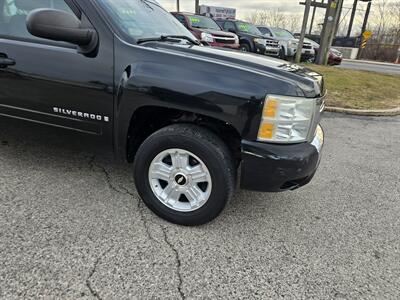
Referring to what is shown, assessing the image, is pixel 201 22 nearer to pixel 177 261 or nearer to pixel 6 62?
pixel 6 62

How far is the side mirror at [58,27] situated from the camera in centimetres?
243

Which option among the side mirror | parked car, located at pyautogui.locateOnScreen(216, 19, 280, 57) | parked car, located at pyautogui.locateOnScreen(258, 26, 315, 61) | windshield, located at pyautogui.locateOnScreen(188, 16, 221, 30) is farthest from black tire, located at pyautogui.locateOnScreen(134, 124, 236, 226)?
parked car, located at pyautogui.locateOnScreen(258, 26, 315, 61)

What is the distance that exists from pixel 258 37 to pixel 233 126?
1272cm

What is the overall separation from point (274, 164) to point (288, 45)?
44.2 feet

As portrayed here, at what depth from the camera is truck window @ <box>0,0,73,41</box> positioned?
2.93 meters

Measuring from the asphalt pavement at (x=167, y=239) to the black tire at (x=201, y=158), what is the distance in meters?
0.12

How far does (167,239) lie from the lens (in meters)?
2.53

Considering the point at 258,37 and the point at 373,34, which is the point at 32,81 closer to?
the point at 258,37

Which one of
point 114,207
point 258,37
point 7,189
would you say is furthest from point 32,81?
point 258,37

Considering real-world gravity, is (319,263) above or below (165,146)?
below

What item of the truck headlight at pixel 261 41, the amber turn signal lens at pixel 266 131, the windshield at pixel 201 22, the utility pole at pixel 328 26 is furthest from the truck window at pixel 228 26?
the amber turn signal lens at pixel 266 131

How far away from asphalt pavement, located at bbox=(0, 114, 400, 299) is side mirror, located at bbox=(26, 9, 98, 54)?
78 cm

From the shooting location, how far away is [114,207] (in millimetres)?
2881

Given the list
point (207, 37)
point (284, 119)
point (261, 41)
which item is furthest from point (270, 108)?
point (261, 41)
